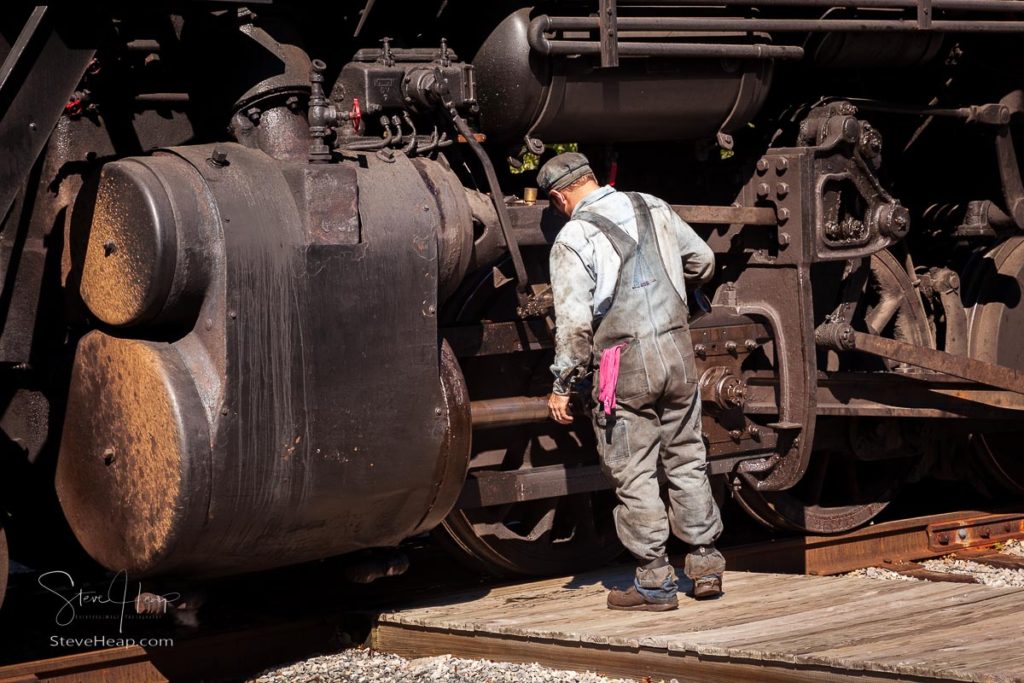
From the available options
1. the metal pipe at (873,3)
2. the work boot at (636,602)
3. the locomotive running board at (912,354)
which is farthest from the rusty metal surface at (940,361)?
the work boot at (636,602)

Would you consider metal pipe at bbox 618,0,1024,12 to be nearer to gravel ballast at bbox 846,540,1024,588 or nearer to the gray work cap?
the gray work cap

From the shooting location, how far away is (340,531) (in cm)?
489

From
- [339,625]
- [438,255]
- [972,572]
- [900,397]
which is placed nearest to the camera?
[438,255]

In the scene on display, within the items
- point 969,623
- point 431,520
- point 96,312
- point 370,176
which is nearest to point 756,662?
point 969,623

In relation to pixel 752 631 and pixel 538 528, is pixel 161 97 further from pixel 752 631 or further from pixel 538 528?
pixel 752 631

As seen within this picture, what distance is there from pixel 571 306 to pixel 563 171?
54 centimetres

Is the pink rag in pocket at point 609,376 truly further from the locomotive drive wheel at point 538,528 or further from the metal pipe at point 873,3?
the metal pipe at point 873,3

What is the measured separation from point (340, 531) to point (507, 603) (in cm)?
102

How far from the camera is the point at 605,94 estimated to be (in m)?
5.74

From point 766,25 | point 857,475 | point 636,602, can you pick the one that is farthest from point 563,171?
point 857,475

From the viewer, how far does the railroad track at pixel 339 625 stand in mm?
5082

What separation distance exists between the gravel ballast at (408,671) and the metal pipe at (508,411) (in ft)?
3.00

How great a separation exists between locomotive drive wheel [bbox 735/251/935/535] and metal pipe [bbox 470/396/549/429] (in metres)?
1.32

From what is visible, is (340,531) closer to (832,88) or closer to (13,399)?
(13,399)
